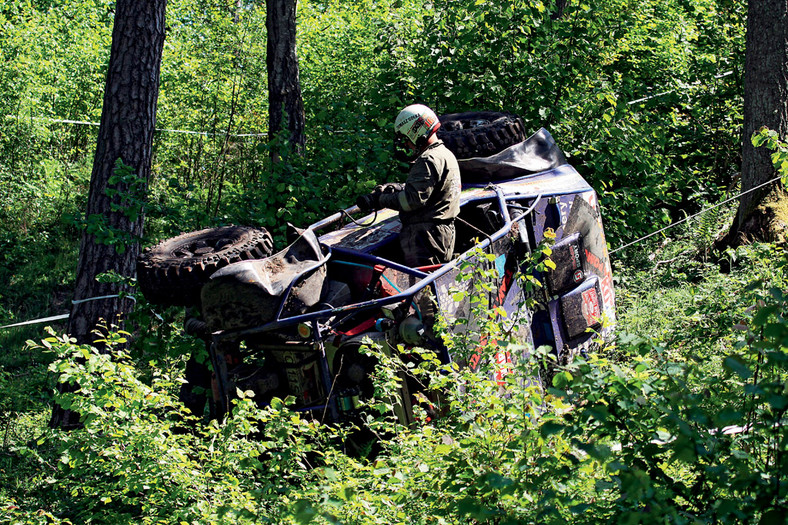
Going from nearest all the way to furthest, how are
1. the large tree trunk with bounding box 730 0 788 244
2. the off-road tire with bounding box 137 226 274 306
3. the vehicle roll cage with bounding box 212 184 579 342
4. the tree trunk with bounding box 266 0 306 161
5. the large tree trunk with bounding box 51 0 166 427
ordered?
the vehicle roll cage with bounding box 212 184 579 342 < the off-road tire with bounding box 137 226 274 306 < the large tree trunk with bounding box 51 0 166 427 < the large tree trunk with bounding box 730 0 788 244 < the tree trunk with bounding box 266 0 306 161

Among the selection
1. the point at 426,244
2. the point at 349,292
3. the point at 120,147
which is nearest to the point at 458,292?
the point at 349,292

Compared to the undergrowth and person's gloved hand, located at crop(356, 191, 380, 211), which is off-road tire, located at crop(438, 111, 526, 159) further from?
the undergrowth

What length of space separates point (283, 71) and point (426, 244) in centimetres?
457

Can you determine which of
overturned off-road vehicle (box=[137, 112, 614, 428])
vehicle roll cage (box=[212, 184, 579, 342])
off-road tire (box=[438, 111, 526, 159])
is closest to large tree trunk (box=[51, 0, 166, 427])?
overturned off-road vehicle (box=[137, 112, 614, 428])

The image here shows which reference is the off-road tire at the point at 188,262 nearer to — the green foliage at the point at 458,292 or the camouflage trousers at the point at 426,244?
the green foliage at the point at 458,292

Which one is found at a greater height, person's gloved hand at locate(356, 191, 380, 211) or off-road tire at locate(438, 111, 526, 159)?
off-road tire at locate(438, 111, 526, 159)

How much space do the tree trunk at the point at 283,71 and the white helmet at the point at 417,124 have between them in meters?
3.43

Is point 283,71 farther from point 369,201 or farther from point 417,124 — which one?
point 369,201

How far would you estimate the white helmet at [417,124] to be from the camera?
6.29 m

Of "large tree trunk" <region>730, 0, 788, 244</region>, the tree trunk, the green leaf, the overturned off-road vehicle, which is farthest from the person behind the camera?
the tree trunk

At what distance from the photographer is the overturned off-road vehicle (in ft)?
16.6

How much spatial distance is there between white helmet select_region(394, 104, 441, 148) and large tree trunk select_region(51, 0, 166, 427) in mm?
2656

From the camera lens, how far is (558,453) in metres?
3.22

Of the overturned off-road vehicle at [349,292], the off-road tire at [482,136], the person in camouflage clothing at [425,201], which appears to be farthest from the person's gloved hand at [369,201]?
the off-road tire at [482,136]
